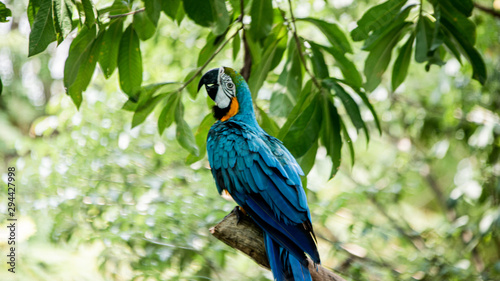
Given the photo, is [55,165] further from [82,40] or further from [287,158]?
[287,158]

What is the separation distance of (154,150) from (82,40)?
177 centimetres

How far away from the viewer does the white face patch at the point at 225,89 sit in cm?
186

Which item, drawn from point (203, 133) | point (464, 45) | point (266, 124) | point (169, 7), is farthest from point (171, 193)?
point (464, 45)

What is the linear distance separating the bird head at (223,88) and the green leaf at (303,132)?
0.30 metres

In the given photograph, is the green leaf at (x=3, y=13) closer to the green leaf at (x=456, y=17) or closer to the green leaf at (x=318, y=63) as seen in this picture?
the green leaf at (x=318, y=63)

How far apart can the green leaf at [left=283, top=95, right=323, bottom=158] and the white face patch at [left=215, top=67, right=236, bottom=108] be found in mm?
315

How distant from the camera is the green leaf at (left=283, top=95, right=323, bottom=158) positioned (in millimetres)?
1730

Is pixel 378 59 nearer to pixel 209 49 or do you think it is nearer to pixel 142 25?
pixel 209 49

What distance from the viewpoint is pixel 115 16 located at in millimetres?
1809

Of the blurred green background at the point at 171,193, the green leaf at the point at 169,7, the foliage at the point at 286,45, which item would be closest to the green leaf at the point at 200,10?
the foliage at the point at 286,45

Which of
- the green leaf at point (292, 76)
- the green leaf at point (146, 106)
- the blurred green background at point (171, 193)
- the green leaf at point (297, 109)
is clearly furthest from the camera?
the blurred green background at point (171, 193)

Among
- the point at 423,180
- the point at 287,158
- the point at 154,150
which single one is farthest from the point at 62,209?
the point at 423,180

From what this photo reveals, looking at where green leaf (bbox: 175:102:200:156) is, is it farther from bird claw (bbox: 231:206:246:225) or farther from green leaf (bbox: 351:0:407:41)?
green leaf (bbox: 351:0:407:41)

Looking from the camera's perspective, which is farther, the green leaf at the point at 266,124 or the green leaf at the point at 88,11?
the green leaf at the point at 266,124
